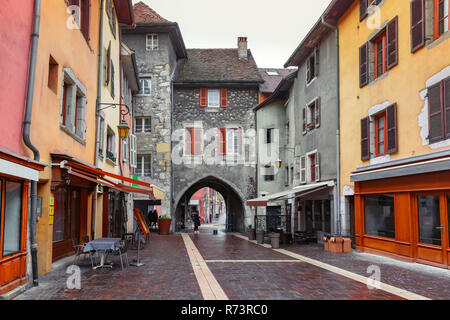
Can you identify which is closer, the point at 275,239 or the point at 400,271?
the point at 400,271

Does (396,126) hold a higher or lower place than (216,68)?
lower

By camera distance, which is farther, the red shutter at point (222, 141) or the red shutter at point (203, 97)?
the red shutter at point (203, 97)

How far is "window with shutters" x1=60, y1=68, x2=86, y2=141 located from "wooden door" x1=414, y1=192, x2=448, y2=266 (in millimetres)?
8285

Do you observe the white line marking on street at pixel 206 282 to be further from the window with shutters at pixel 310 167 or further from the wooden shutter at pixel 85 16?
the window with shutters at pixel 310 167

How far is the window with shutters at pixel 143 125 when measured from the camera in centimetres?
2456

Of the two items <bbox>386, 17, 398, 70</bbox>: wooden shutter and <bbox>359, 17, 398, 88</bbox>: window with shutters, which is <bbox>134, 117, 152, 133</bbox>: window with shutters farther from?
<bbox>386, 17, 398, 70</bbox>: wooden shutter

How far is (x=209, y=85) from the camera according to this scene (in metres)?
25.7

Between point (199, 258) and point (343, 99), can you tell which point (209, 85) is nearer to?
point (343, 99)

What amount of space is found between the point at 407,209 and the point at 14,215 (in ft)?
28.6

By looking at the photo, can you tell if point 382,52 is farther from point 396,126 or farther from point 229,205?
A: point 229,205

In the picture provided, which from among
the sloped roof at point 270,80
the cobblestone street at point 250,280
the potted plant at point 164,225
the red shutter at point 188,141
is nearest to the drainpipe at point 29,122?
the cobblestone street at point 250,280

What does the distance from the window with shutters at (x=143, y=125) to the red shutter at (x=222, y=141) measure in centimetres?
401

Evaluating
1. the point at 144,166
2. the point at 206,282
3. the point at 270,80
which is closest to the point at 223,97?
the point at 270,80

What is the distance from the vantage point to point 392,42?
11.7 m
